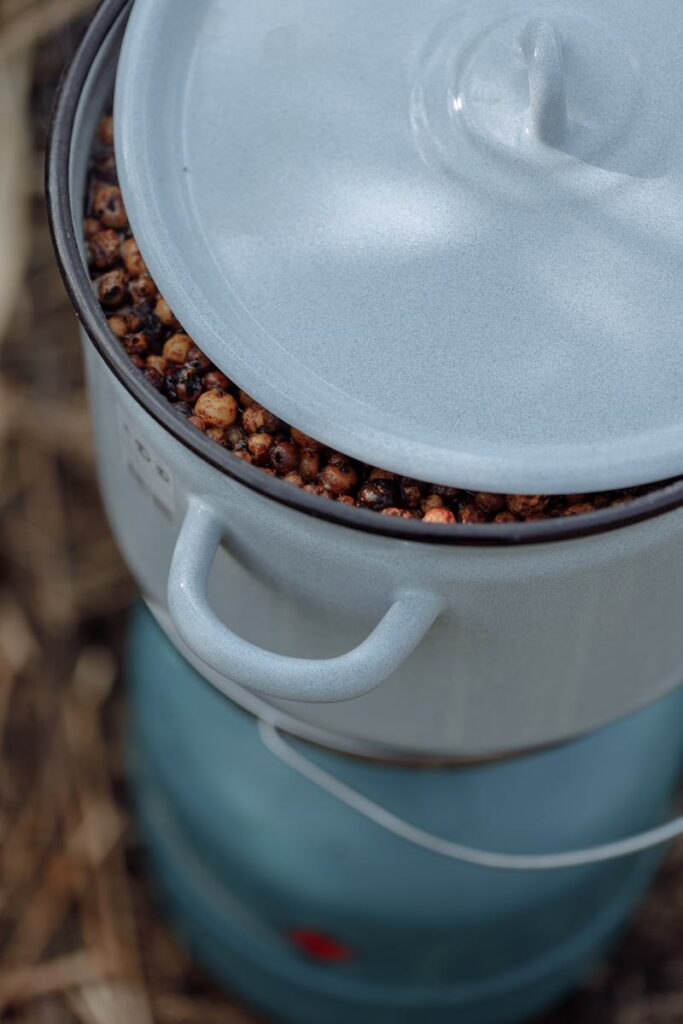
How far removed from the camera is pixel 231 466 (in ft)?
1.87

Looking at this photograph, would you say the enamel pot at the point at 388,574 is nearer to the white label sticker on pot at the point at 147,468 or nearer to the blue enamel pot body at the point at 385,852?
the white label sticker on pot at the point at 147,468

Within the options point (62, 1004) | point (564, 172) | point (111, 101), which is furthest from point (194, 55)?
point (62, 1004)

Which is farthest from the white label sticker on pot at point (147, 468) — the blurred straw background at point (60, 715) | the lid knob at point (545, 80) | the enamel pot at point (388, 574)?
the blurred straw background at point (60, 715)

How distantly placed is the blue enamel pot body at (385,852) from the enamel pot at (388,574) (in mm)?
256

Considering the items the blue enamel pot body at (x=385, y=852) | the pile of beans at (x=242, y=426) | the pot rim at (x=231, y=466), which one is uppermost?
the pot rim at (x=231, y=466)

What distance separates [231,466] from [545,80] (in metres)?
0.22

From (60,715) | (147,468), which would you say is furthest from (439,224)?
(60,715)

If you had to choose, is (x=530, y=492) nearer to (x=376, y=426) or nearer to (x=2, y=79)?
(x=376, y=426)

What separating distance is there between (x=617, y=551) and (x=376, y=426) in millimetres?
119

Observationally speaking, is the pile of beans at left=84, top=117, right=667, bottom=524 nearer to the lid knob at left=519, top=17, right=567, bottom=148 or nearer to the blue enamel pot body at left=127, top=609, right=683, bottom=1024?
the lid knob at left=519, top=17, right=567, bottom=148

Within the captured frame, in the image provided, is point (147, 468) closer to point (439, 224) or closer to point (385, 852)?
point (439, 224)

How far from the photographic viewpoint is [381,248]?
0.63m

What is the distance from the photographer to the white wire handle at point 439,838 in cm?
87

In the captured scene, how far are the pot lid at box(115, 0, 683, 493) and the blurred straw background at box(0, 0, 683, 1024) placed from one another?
798 mm
